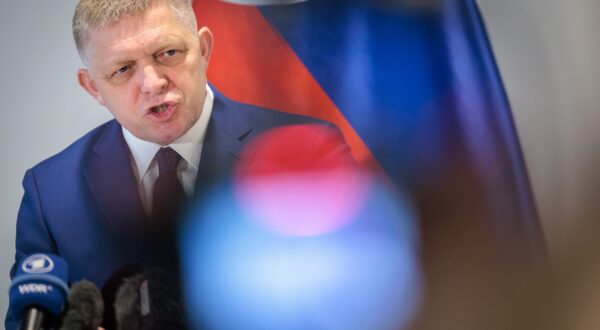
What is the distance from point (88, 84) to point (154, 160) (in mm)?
278

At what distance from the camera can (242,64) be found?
1911mm

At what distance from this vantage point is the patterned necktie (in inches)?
69.9

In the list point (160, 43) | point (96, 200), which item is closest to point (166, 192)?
point (96, 200)

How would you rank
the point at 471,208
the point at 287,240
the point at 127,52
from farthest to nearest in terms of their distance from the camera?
the point at 471,208
the point at 287,240
the point at 127,52

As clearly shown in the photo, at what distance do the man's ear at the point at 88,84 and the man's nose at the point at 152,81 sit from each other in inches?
6.2

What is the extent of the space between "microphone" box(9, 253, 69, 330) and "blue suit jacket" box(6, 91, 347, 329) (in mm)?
125

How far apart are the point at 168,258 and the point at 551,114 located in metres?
1.24

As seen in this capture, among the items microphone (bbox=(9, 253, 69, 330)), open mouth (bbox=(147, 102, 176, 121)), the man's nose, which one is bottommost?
microphone (bbox=(9, 253, 69, 330))

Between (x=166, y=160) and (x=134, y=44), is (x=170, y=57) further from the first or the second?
(x=166, y=160)

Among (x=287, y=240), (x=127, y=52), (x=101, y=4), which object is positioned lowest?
(x=287, y=240)

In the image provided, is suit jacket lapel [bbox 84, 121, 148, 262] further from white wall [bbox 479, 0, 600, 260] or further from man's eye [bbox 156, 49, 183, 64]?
white wall [bbox 479, 0, 600, 260]

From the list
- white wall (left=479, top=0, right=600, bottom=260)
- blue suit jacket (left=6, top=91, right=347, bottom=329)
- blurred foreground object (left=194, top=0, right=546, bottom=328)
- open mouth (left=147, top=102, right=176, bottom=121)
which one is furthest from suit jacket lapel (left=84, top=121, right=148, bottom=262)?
white wall (left=479, top=0, right=600, bottom=260)

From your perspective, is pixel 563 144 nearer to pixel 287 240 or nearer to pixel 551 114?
pixel 551 114

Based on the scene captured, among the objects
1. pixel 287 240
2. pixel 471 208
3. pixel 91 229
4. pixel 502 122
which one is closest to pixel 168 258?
pixel 91 229
